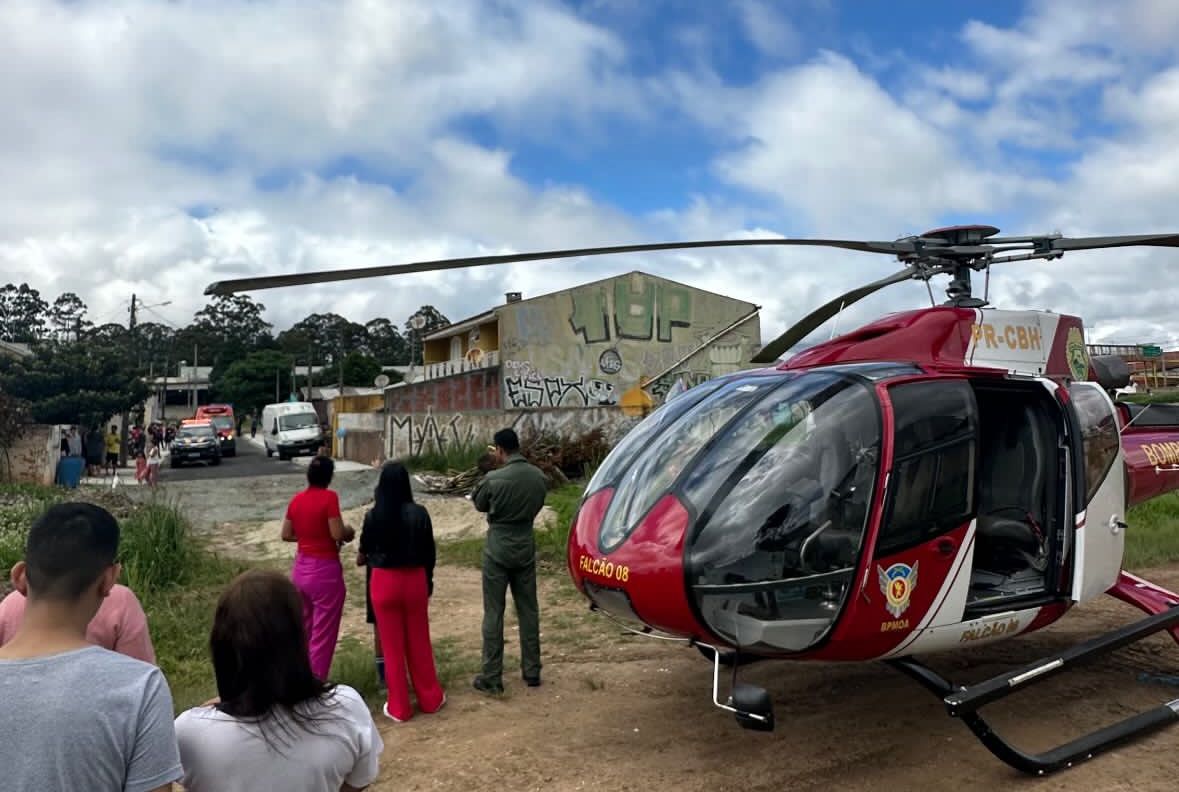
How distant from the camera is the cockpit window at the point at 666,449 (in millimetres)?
5023

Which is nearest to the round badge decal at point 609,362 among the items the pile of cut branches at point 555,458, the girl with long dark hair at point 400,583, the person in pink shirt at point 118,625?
the pile of cut branches at point 555,458

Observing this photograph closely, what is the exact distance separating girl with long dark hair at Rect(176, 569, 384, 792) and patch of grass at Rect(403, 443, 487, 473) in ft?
64.5

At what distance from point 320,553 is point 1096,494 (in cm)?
505

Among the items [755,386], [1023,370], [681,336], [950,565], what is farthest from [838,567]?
[681,336]

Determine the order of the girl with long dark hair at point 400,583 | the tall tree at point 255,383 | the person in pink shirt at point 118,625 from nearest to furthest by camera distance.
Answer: the person in pink shirt at point 118,625, the girl with long dark hair at point 400,583, the tall tree at point 255,383

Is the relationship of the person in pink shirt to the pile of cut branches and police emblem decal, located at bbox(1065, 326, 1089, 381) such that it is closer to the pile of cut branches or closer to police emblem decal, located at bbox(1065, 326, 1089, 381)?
police emblem decal, located at bbox(1065, 326, 1089, 381)

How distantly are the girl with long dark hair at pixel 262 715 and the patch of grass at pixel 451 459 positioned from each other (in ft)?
64.5

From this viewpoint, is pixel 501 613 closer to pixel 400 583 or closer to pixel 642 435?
pixel 400 583

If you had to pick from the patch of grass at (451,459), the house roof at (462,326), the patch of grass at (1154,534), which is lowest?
the patch of grass at (1154,534)

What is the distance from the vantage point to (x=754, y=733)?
5566mm

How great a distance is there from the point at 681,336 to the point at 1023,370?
26.4m

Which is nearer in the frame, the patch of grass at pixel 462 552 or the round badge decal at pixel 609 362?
the patch of grass at pixel 462 552

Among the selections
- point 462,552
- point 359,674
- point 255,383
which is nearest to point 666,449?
point 359,674

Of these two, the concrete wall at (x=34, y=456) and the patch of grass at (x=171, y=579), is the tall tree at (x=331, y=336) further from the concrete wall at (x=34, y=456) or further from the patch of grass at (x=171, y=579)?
the patch of grass at (x=171, y=579)
